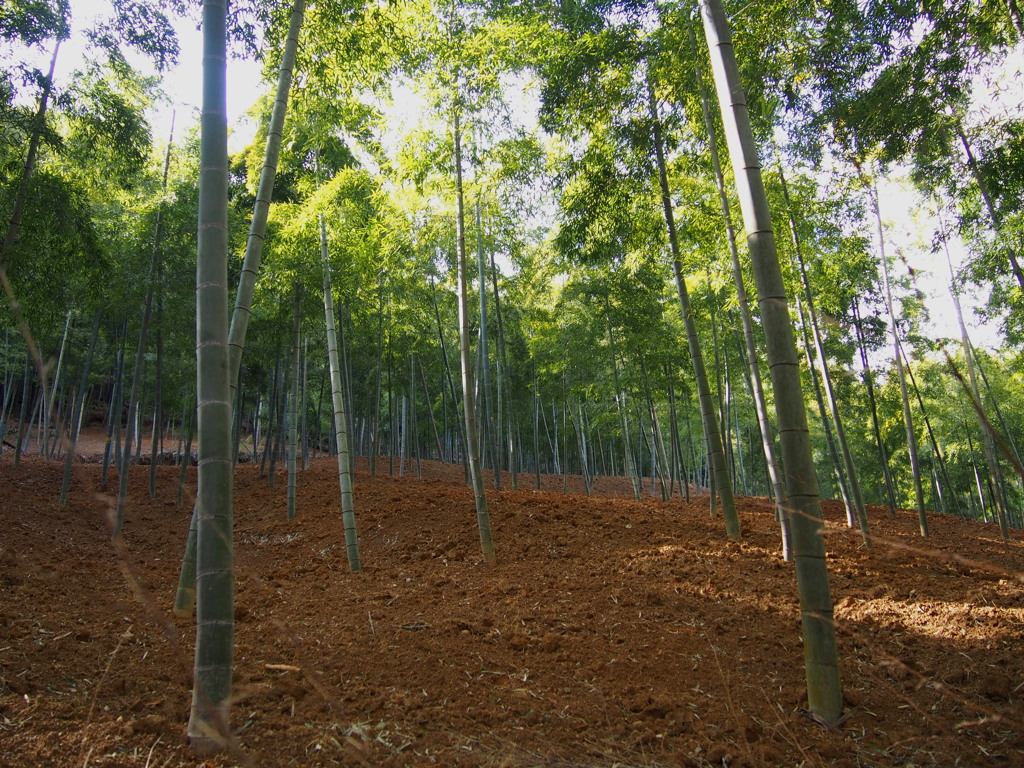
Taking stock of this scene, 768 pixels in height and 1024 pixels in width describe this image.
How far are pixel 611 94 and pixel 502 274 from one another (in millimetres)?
5470

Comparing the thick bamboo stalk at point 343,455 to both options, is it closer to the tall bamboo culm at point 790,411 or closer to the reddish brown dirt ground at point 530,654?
the reddish brown dirt ground at point 530,654

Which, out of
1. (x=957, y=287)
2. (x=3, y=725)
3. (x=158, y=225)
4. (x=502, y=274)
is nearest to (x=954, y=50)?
(x=957, y=287)

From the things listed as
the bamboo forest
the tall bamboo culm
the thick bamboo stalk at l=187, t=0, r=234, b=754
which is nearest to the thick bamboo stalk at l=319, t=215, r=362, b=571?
the bamboo forest

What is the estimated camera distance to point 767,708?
8.83 feet

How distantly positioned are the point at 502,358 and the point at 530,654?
7599 mm

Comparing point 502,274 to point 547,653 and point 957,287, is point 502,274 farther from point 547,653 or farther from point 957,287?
point 547,653

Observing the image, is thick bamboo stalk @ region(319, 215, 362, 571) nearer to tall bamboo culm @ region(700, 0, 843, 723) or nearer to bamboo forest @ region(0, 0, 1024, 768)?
bamboo forest @ region(0, 0, 1024, 768)

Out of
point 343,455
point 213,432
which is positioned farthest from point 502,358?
point 213,432

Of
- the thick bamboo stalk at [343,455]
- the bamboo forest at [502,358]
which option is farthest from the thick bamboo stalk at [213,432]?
the thick bamboo stalk at [343,455]

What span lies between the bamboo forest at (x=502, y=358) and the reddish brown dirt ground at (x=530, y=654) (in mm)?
24

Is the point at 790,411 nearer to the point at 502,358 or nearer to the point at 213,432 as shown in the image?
the point at 213,432

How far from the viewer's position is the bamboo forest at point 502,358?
7.96 ft

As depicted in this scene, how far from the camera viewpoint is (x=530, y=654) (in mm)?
3373

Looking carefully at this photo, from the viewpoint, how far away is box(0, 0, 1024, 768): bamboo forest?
7.96 ft
